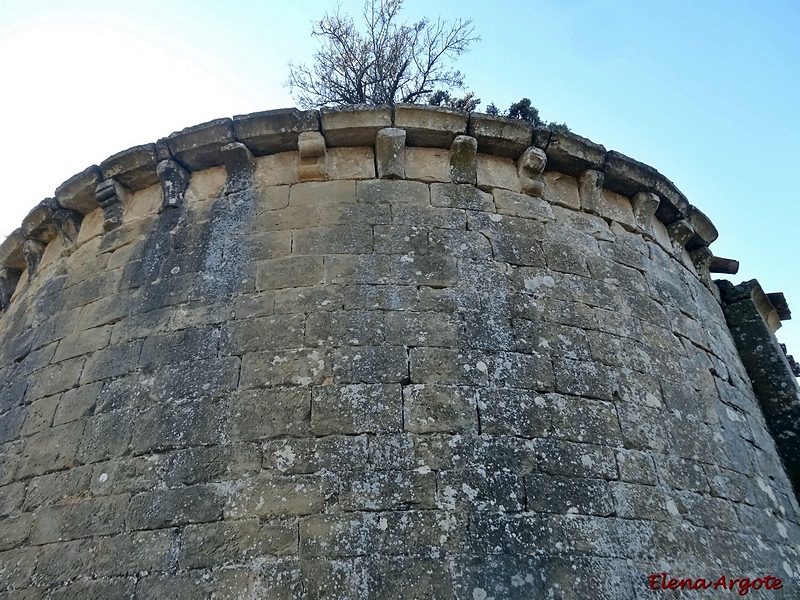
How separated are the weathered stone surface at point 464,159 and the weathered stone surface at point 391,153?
386 millimetres

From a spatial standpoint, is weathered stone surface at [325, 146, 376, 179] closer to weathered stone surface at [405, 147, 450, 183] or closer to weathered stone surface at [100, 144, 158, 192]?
weathered stone surface at [405, 147, 450, 183]

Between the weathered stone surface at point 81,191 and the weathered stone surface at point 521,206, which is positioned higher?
the weathered stone surface at point 81,191

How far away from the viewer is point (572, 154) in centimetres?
461

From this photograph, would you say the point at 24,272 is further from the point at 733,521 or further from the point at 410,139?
the point at 733,521

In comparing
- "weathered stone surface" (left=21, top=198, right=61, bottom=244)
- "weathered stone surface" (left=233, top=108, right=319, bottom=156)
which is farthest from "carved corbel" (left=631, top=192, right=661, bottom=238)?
"weathered stone surface" (left=21, top=198, right=61, bottom=244)

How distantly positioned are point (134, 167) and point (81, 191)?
61 cm

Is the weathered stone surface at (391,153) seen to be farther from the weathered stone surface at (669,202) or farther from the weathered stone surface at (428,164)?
the weathered stone surface at (669,202)

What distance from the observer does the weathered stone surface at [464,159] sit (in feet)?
14.5

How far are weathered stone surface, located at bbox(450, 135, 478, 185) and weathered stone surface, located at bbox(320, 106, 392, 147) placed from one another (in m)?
0.53

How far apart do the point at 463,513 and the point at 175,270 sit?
2.56 metres

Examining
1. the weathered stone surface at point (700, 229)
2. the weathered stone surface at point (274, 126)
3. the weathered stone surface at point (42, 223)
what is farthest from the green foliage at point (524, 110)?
the weathered stone surface at point (42, 223)

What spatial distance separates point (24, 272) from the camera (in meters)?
5.83

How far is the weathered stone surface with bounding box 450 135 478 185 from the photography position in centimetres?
442

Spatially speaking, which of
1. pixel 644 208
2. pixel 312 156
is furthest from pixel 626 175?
pixel 312 156
